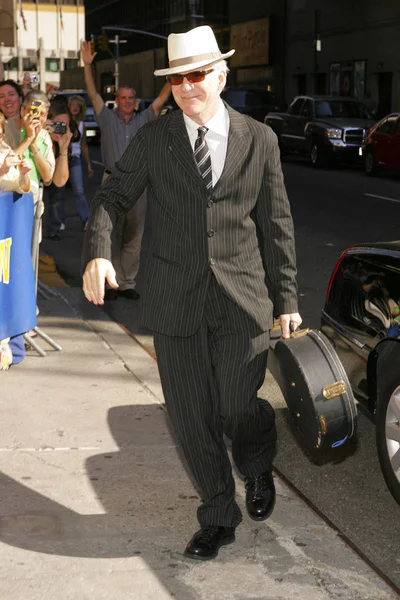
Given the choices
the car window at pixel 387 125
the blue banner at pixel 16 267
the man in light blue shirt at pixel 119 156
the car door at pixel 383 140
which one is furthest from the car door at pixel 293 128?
the blue banner at pixel 16 267

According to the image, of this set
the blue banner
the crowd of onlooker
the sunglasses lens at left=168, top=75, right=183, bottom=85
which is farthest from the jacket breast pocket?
the blue banner

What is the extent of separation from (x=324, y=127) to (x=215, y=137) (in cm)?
2623

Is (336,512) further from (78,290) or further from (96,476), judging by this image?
(78,290)

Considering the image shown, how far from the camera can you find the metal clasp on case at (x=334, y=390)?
4.32 meters

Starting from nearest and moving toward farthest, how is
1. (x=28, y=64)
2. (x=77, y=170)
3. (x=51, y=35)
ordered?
(x=77, y=170)
(x=51, y=35)
(x=28, y=64)

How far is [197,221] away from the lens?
13.4 ft

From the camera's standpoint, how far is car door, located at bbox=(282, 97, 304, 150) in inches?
1243

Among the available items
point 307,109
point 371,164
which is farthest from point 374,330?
point 307,109

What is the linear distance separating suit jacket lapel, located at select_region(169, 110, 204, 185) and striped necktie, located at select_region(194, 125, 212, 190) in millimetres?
26

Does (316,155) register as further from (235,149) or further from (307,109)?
(235,149)

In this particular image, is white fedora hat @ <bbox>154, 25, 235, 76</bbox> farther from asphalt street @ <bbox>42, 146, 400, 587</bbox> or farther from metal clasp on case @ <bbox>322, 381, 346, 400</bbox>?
asphalt street @ <bbox>42, 146, 400, 587</bbox>

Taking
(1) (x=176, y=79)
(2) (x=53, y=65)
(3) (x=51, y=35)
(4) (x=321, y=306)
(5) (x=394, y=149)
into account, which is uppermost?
(3) (x=51, y=35)

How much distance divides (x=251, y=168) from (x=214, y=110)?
0.25 m

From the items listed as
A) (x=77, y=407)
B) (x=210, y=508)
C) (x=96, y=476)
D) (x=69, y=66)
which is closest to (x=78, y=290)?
(x=77, y=407)
